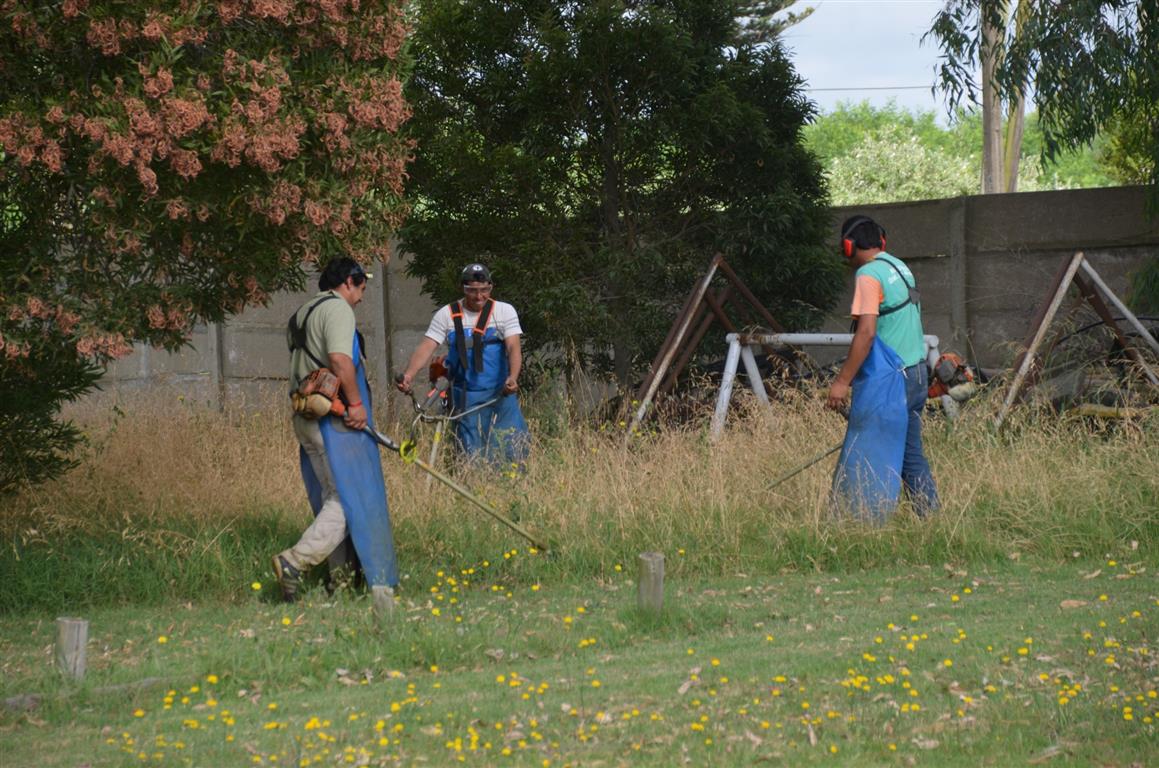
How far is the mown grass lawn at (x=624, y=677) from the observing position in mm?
5191

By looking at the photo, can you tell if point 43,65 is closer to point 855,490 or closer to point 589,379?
point 855,490

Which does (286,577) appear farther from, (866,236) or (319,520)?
(866,236)

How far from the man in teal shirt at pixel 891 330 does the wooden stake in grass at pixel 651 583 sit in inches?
80.8

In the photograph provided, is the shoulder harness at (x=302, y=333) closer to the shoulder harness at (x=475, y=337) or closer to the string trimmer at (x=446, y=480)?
the string trimmer at (x=446, y=480)

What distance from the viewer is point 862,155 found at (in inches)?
1329

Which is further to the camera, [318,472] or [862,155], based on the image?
[862,155]

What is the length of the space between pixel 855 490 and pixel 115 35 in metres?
4.56

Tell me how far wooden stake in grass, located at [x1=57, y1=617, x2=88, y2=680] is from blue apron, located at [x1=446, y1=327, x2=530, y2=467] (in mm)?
4078

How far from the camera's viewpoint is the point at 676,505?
882 cm

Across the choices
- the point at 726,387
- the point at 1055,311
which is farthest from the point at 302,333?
the point at 1055,311

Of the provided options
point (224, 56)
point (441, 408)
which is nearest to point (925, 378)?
point (441, 408)

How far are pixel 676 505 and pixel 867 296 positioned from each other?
1.60 meters

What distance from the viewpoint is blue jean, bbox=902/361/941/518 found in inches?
345

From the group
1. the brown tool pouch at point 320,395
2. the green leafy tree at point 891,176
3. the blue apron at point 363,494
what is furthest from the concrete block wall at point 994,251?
the green leafy tree at point 891,176
